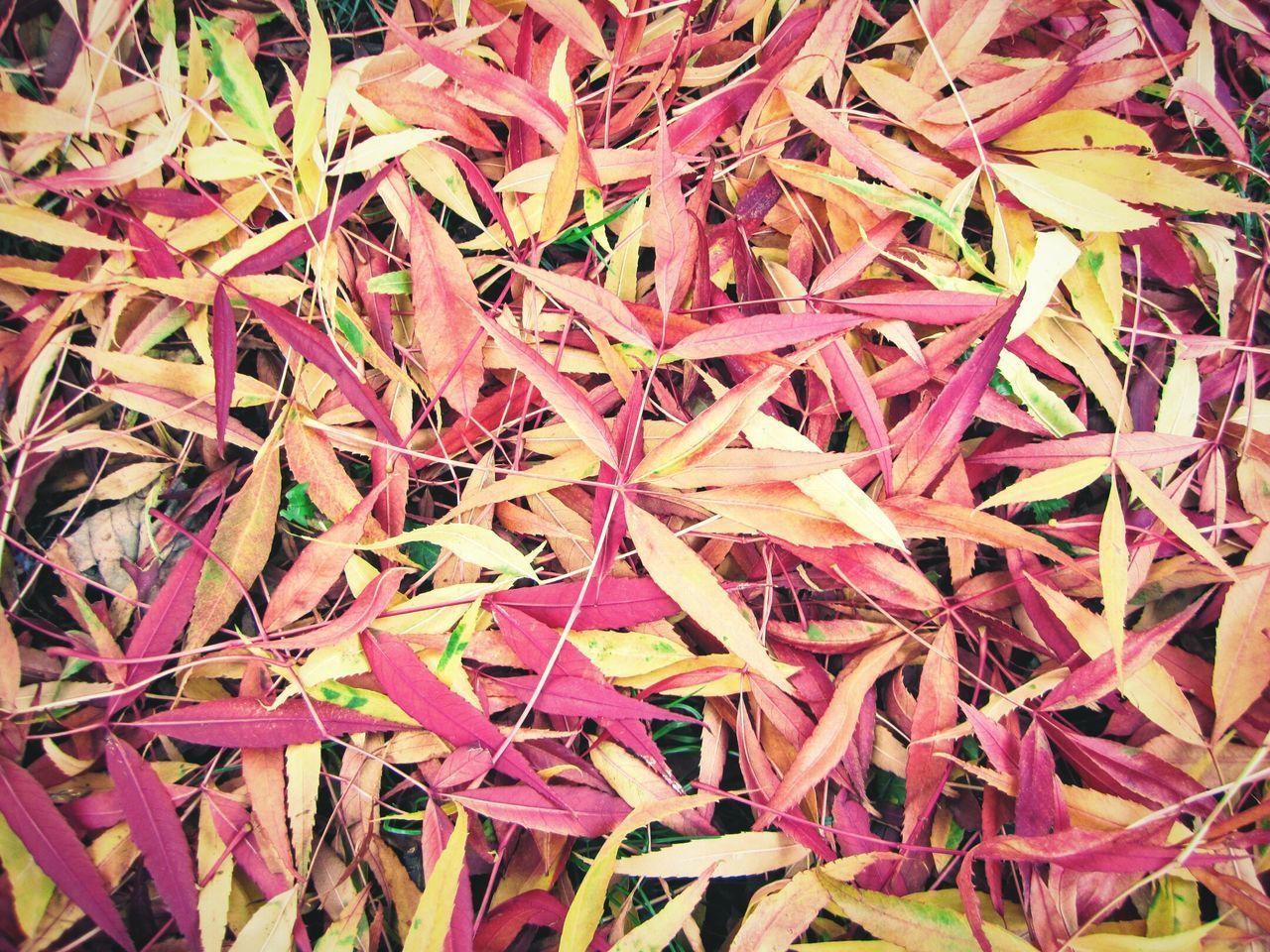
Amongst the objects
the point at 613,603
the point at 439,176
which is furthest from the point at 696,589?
the point at 439,176

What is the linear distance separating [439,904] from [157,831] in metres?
0.25

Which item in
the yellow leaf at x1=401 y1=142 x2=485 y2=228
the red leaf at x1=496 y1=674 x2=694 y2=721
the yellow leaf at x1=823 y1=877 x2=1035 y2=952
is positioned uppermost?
the yellow leaf at x1=401 y1=142 x2=485 y2=228

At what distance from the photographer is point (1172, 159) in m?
0.67

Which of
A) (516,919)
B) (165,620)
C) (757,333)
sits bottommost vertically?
(516,919)

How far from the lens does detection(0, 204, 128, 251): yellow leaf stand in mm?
606

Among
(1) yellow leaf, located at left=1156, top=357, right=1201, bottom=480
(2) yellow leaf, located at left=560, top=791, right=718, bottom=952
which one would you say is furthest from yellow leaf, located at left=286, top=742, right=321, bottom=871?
(1) yellow leaf, located at left=1156, top=357, right=1201, bottom=480

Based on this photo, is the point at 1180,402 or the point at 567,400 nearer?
the point at 567,400

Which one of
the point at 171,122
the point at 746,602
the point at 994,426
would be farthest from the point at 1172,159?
the point at 171,122

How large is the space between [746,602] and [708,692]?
0.08 meters

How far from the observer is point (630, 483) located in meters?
0.55

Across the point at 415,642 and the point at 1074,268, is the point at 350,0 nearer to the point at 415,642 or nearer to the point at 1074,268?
the point at 415,642

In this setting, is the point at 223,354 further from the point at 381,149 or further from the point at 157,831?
the point at 157,831

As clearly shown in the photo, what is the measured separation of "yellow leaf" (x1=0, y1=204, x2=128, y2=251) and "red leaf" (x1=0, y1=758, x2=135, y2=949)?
0.43m

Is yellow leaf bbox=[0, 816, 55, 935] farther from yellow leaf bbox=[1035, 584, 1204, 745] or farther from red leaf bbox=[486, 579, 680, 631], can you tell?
yellow leaf bbox=[1035, 584, 1204, 745]
